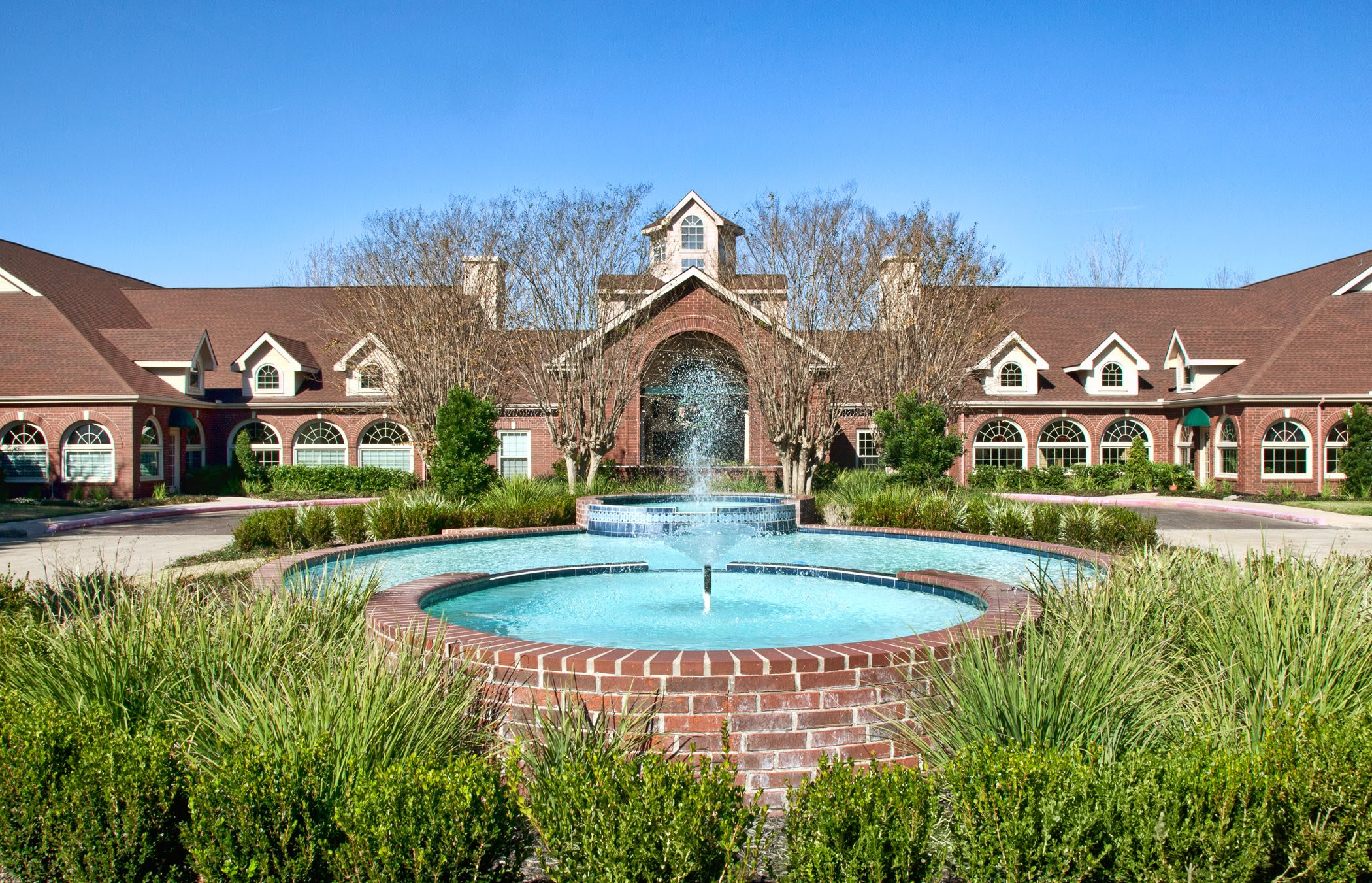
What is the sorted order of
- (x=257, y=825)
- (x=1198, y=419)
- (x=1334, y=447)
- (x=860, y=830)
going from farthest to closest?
(x=1198, y=419)
(x=1334, y=447)
(x=257, y=825)
(x=860, y=830)

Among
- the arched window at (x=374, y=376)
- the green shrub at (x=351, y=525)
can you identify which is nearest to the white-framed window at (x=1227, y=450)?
the green shrub at (x=351, y=525)

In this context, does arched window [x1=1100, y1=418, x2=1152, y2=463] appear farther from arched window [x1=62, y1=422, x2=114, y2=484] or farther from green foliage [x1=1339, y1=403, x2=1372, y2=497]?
arched window [x1=62, y1=422, x2=114, y2=484]

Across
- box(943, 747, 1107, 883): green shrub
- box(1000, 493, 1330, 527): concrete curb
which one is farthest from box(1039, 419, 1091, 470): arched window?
box(943, 747, 1107, 883): green shrub

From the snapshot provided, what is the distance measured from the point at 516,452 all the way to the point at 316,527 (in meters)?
18.9

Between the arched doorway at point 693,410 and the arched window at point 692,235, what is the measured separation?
159 inches

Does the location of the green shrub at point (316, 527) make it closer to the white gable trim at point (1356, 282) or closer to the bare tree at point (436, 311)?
the bare tree at point (436, 311)

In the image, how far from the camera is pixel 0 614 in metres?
6.24

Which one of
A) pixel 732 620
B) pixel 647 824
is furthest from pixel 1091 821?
pixel 732 620

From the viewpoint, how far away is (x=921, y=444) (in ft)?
65.4

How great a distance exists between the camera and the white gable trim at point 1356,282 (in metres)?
31.9

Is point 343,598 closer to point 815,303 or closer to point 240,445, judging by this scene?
point 815,303

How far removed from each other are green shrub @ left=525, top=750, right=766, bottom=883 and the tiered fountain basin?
967mm

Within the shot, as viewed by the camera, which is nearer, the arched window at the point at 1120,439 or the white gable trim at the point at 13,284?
the white gable trim at the point at 13,284

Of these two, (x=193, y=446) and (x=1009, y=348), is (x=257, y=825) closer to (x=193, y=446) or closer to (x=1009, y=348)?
(x=1009, y=348)
